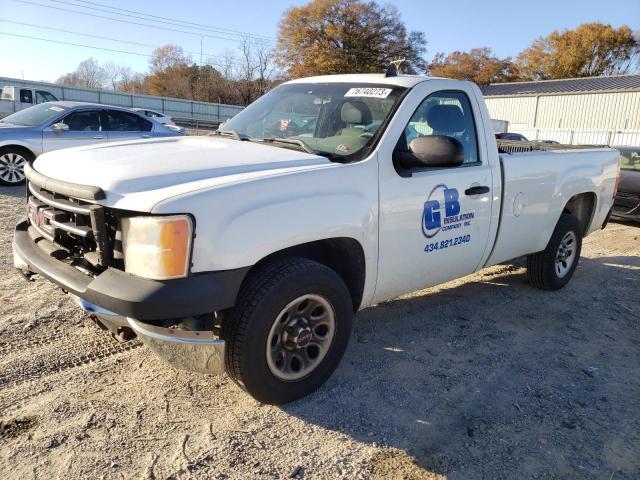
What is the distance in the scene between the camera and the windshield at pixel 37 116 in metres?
9.68

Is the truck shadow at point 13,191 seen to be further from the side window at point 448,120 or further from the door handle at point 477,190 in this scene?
the door handle at point 477,190

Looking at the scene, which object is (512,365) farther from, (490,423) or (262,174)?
(262,174)

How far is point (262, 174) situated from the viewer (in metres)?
2.94

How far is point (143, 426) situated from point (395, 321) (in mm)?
2349

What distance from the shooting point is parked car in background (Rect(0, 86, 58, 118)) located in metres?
21.1

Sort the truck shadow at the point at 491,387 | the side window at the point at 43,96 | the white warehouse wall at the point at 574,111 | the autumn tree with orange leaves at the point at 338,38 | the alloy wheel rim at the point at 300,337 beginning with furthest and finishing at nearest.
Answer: the autumn tree with orange leaves at the point at 338,38 → the white warehouse wall at the point at 574,111 → the side window at the point at 43,96 → the alloy wheel rim at the point at 300,337 → the truck shadow at the point at 491,387

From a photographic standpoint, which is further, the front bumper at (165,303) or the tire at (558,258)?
the tire at (558,258)

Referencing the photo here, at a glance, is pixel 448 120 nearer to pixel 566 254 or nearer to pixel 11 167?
pixel 566 254

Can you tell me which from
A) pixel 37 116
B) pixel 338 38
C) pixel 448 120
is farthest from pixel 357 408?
pixel 338 38

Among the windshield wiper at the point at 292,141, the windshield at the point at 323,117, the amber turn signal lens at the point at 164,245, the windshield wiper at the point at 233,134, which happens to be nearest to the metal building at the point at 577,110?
the windshield at the point at 323,117

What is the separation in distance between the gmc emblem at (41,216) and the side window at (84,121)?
7028 mm

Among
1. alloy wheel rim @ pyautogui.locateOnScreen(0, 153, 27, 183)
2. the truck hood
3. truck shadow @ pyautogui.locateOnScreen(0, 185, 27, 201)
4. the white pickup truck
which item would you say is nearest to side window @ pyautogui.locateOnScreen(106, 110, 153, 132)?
alloy wheel rim @ pyautogui.locateOnScreen(0, 153, 27, 183)

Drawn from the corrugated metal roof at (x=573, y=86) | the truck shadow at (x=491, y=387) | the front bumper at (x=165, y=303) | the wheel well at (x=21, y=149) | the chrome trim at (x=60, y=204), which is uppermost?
the corrugated metal roof at (x=573, y=86)

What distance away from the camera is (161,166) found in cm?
299
